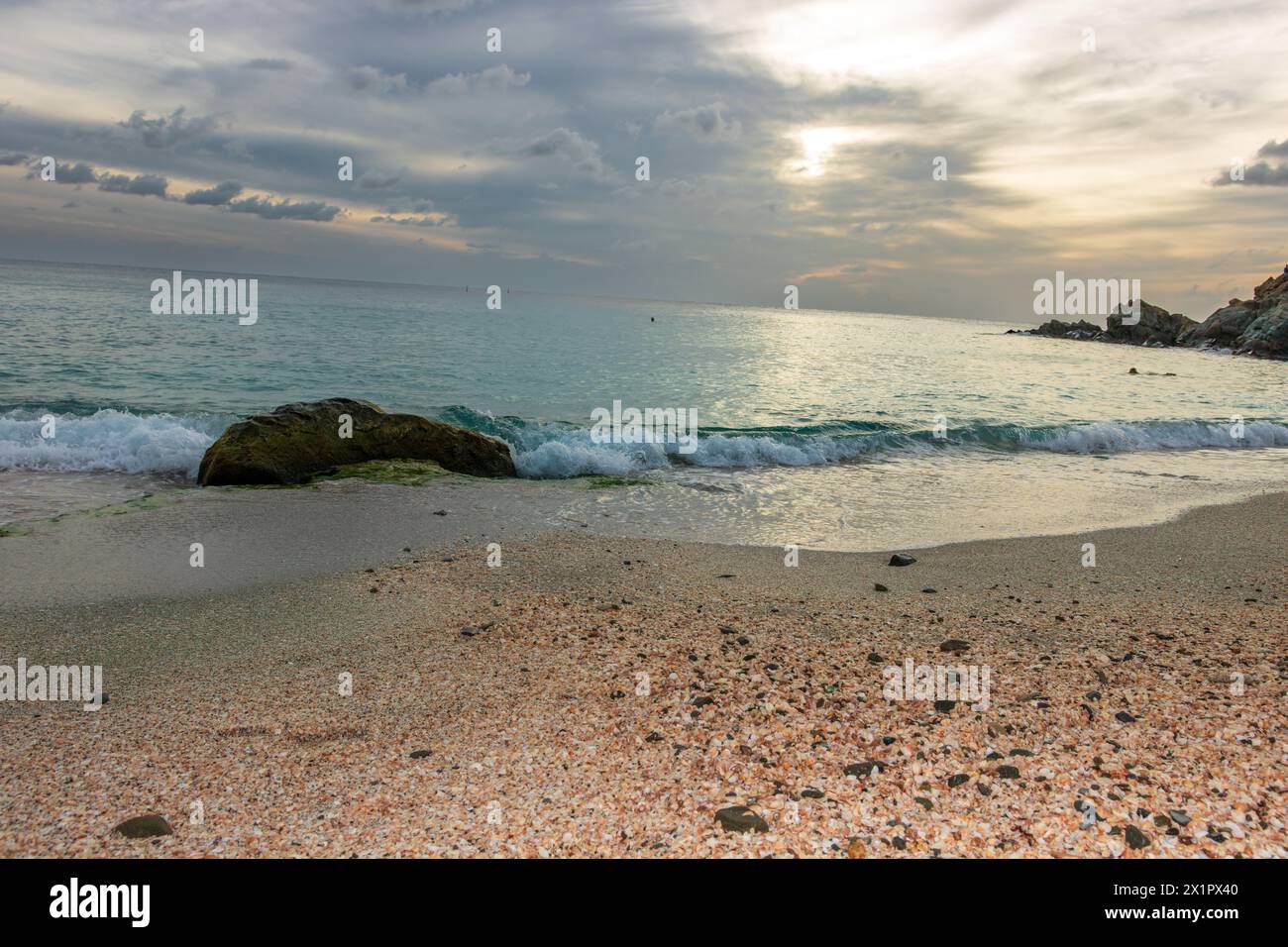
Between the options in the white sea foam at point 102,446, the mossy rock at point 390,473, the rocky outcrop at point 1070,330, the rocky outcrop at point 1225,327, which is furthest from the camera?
the rocky outcrop at point 1070,330

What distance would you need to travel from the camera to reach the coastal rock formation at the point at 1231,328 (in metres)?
72.0

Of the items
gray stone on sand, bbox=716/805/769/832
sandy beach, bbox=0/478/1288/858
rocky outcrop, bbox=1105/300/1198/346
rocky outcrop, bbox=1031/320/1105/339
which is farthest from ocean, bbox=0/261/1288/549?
rocky outcrop, bbox=1031/320/1105/339

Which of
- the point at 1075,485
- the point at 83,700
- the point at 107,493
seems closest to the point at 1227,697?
the point at 83,700

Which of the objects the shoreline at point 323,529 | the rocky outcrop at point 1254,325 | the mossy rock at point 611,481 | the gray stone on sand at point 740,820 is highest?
the rocky outcrop at point 1254,325

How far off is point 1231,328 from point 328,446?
330ft

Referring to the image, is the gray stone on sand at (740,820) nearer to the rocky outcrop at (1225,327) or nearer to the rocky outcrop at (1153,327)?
the rocky outcrop at (1225,327)

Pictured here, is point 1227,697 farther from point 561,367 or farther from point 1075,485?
point 561,367

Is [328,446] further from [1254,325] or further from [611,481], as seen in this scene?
[1254,325]

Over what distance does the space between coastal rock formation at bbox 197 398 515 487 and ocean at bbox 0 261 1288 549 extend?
42.4 inches

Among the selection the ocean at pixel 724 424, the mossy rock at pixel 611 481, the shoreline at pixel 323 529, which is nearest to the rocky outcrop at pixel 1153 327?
the ocean at pixel 724 424

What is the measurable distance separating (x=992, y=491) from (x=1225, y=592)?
6626 millimetres

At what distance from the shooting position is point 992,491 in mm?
14656

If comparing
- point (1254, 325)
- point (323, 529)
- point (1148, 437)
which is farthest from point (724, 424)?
point (1254, 325)

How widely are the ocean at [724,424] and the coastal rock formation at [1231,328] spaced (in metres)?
37.3
